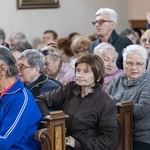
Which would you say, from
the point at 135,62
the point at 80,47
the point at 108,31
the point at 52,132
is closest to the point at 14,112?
the point at 52,132

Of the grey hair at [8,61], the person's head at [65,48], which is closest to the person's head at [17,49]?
the person's head at [65,48]

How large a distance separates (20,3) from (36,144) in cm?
537

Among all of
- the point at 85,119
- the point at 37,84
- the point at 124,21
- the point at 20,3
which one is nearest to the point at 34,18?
the point at 20,3

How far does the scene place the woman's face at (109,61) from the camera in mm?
4359

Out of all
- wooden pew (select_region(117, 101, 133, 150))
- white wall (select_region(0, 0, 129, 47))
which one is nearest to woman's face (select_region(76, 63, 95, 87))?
wooden pew (select_region(117, 101, 133, 150))

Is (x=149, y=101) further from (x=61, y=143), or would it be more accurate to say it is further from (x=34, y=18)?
(x=34, y=18)

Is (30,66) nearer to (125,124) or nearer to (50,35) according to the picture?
(125,124)

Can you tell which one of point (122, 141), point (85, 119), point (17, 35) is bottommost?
point (122, 141)

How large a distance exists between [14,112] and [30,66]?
3.66ft

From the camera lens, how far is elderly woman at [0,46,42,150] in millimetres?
2803

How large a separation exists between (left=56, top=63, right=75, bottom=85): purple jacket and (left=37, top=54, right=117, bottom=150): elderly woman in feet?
4.94

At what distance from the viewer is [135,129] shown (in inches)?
140

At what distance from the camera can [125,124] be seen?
3.43 metres

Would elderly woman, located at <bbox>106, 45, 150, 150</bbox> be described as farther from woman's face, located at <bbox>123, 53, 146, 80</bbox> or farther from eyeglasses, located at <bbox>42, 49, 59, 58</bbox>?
eyeglasses, located at <bbox>42, 49, 59, 58</bbox>
